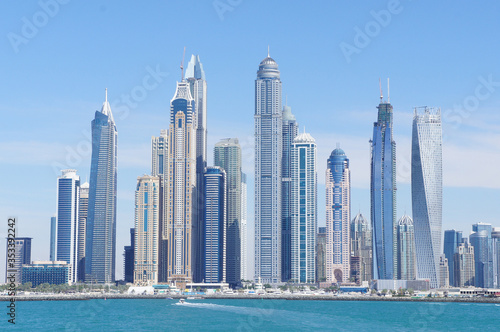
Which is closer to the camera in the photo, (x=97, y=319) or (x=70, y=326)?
(x=70, y=326)

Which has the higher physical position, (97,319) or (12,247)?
(12,247)

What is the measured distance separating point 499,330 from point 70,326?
7227 cm

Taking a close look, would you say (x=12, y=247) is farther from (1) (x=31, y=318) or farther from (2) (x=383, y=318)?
(2) (x=383, y=318)

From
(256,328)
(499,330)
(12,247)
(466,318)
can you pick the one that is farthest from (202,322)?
(12,247)

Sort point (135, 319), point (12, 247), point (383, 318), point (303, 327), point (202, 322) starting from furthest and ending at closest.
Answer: point (383, 318)
point (135, 319)
point (202, 322)
point (303, 327)
point (12, 247)

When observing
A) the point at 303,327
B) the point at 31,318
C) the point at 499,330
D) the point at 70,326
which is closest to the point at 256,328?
the point at 303,327

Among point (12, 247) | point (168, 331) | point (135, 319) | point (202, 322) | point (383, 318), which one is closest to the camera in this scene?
point (12, 247)

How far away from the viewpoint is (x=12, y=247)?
67.6 meters

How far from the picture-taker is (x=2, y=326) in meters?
132

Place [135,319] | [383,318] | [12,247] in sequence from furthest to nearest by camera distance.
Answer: [383,318], [135,319], [12,247]

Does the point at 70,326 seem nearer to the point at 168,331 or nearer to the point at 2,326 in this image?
the point at 2,326

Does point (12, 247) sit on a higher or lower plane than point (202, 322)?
higher

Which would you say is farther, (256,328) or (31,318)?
(31,318)

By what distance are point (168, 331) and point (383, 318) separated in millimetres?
58917
